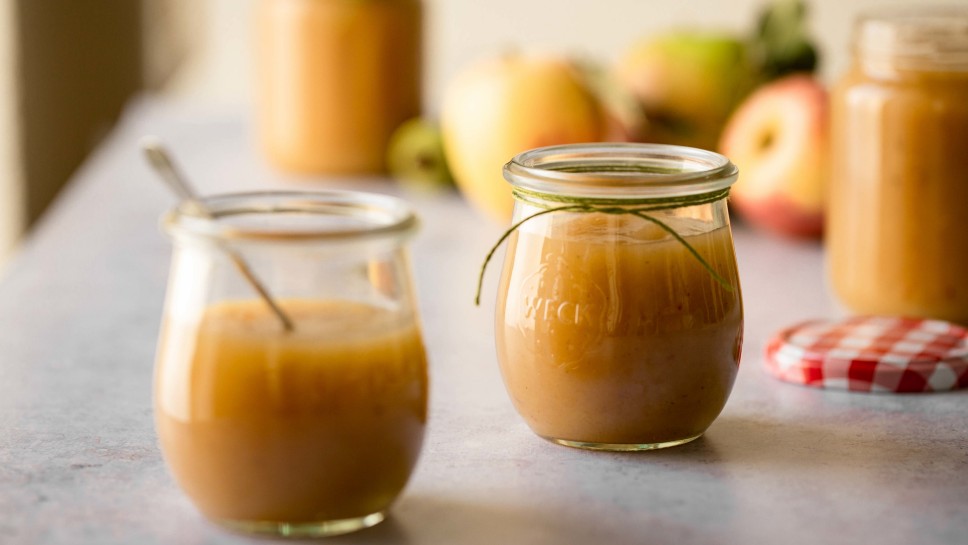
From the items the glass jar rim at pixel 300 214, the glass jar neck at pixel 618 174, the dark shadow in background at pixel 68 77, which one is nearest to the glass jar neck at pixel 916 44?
the glass jar neck at pixel 618 174

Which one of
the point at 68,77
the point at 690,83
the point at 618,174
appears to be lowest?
the point at 68,77

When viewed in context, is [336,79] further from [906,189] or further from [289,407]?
[289,407]

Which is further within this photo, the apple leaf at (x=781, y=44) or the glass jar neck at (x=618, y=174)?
the apple leaf at (x=781, y=44)

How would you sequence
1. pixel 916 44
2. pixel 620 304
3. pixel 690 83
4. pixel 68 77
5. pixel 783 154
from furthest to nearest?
pixel 68 77
pixel 690 83
pixel 783 154
pixel 916 44
pixel 620 304

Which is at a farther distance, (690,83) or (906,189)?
(690,83)

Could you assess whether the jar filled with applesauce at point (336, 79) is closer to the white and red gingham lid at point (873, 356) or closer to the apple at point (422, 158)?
the apple at point (422, 158)

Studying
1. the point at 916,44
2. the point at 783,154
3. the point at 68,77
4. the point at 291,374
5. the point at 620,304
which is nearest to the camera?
the point at 291,374

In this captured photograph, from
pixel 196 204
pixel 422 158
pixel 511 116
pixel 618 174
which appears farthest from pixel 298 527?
pixel 422 158
